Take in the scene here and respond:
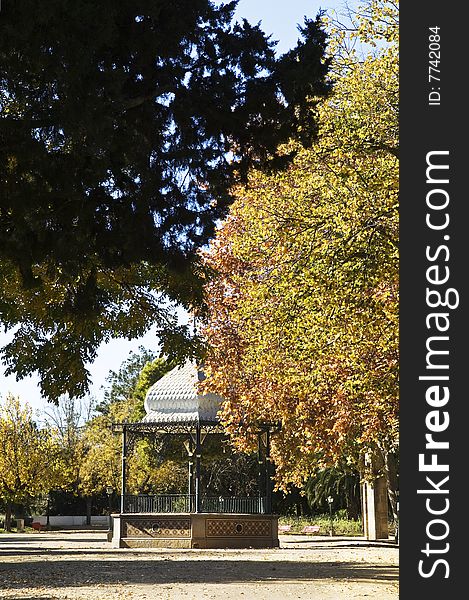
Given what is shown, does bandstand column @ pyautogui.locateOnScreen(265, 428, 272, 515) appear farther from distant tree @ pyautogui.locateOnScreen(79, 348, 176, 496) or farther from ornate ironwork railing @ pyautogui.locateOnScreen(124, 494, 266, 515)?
distant tree @ pyautogui.locateOnScreen(79, 348, 176, 496)

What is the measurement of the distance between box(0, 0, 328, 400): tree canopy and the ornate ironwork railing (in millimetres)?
19945

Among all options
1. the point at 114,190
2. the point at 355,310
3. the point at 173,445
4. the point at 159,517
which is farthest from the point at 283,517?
the point at 114,190

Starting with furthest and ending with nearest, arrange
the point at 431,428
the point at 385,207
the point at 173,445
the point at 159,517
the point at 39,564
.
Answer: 1. the point at 173,445
2. the point at 159,517
3. the point at 39,564
4. the point at 385,207
5. the point at 431,428

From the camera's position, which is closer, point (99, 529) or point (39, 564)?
point (39, 564)

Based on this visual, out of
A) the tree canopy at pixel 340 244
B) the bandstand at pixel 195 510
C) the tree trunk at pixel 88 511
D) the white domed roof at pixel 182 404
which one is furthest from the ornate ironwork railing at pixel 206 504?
the tree trunk at pixel 88 511

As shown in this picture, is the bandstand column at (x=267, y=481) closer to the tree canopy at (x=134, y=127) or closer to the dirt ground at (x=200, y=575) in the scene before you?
the dirt ground at (x=200, y=575)

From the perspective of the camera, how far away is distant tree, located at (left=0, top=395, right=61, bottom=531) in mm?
49281

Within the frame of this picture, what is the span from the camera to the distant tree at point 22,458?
49281mm

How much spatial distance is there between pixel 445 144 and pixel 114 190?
361cm

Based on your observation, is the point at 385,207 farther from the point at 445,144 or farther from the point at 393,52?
the point at 445,144

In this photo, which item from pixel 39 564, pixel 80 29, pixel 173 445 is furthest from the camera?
pixel 173 445

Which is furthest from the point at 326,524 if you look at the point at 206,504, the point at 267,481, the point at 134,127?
the point at 134,127

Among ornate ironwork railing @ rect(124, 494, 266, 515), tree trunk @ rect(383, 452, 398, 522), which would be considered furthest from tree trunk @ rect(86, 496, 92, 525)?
tree trunk @ rect(383, 452, 398, 522)

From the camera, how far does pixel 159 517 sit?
3055cm
